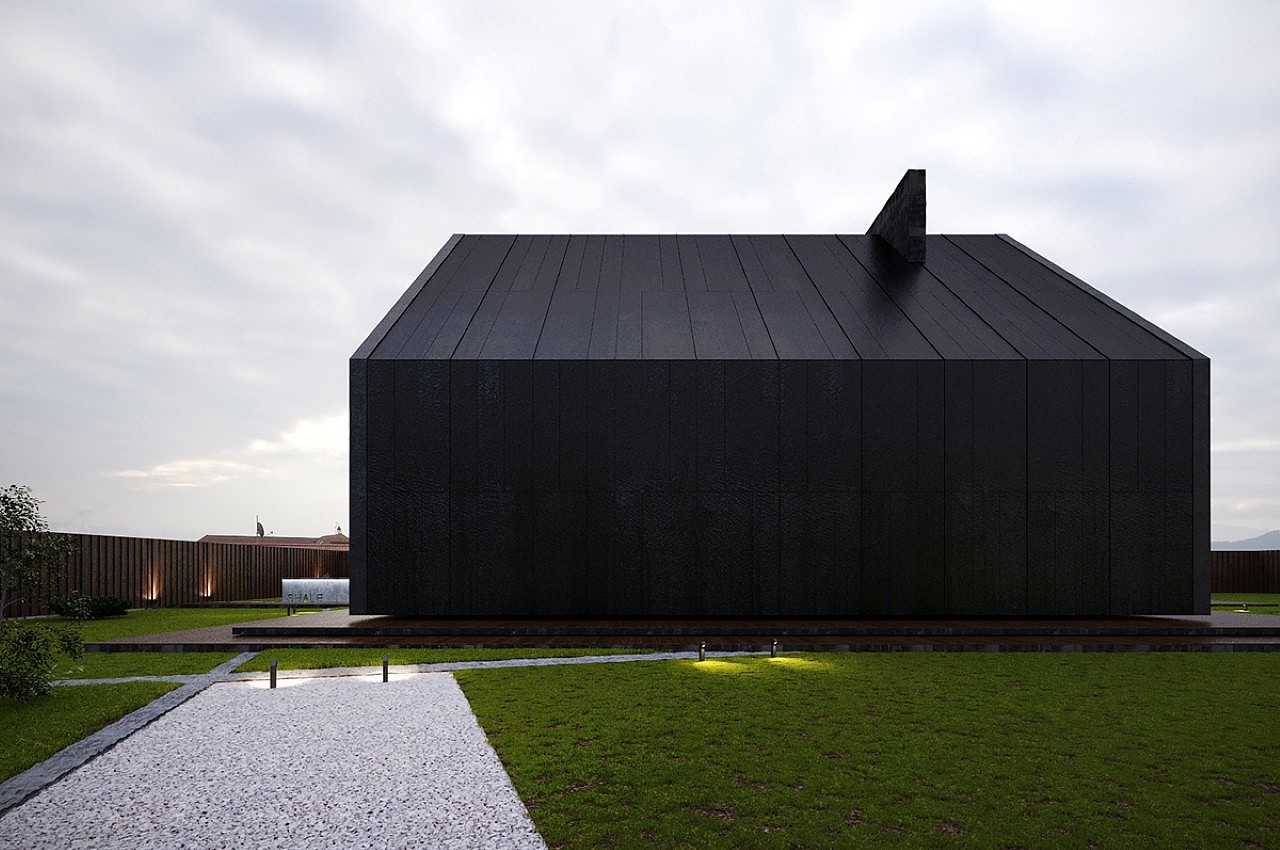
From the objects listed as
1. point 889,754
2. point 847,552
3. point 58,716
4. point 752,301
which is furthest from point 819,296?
point 58,716

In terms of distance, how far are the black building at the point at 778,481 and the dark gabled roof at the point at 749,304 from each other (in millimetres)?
219

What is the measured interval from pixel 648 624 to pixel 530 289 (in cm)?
818

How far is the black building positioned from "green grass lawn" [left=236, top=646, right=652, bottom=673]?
91.9 inches

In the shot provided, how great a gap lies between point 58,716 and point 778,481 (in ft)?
34.3

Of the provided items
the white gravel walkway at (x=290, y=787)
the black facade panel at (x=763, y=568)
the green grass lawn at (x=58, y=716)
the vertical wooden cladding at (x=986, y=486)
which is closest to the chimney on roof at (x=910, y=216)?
the vertical wooden cladding at (x=986, y=486)

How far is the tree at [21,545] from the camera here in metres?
7.52

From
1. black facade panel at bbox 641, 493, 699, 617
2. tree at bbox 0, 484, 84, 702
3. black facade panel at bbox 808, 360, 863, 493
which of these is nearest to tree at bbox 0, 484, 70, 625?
tree at bbox 0, 484, 84, 702

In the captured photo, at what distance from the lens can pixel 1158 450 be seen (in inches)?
544

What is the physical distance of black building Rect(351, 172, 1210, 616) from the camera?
13.6 m

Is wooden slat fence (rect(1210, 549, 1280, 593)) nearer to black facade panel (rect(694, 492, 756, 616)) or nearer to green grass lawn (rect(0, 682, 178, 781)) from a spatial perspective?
black facade panel (rect(694, 492, 756, 616))

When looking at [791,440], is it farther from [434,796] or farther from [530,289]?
[434,796]

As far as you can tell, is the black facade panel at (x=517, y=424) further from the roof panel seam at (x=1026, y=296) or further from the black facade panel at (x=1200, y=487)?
the black facade panel at (x=1200, y=487)

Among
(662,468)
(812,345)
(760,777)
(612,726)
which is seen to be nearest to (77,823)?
(612,726)

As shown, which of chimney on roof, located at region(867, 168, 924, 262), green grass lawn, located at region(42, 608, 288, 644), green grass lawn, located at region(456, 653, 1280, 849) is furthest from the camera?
chimney on roof, located at region(867, 168, 924, 262)
